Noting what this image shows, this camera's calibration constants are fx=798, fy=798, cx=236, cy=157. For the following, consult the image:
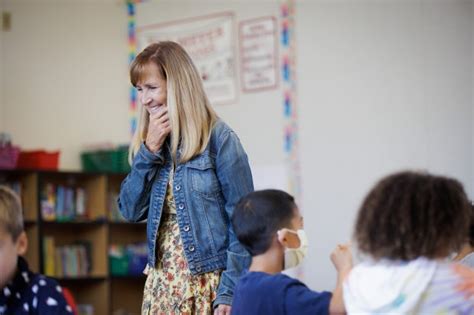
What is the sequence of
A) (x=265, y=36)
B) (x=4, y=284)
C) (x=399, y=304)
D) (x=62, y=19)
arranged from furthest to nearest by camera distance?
1. (x=62, y=19)
2. (x=265, y=36)
3. (x=4, y=284)
4. (x=399, y=304)

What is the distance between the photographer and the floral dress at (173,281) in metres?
2.21

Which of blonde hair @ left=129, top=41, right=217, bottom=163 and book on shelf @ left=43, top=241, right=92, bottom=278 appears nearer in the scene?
blonde hair @ left=129, top=41, right=217, bottom=163

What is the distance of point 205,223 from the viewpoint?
2211 mm

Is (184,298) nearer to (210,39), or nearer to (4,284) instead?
(4,284)

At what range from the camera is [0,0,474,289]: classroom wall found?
15.7ft

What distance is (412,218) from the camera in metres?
1.64

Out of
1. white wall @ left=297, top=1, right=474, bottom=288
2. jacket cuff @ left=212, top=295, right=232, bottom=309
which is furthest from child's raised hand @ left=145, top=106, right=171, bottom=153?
white wall @ left=297, top=1, right=474, bottom=288

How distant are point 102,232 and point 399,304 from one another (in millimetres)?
4459

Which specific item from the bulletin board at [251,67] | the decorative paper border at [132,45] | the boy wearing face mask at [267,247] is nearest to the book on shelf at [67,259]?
the decorative paper border at [132,45]

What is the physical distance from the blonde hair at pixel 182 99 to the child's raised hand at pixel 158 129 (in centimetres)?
2

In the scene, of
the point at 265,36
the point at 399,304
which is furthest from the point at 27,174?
the point at 399,304

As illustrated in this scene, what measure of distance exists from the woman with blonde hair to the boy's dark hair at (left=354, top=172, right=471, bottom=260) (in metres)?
0.58

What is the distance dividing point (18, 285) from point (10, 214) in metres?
0.19

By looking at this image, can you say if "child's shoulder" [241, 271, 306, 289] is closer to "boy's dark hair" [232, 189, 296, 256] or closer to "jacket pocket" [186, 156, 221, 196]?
"boy's dark hair" [232, 189, 296, 256]
